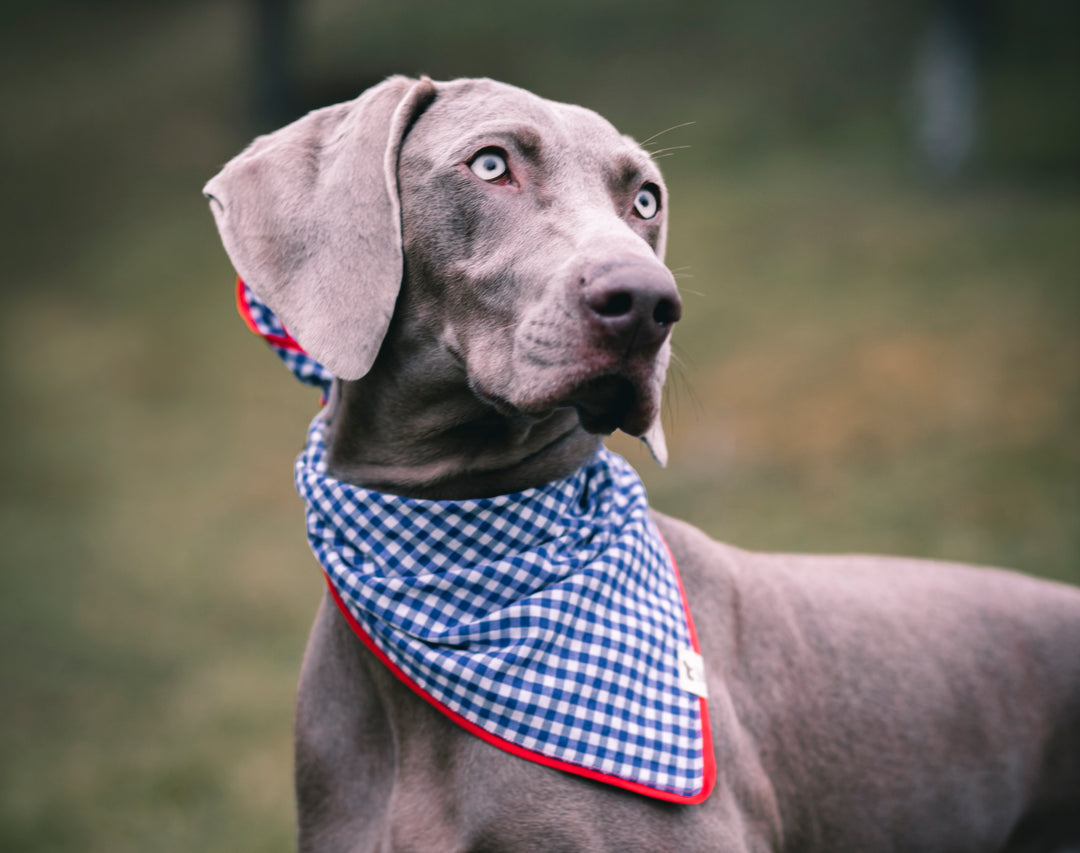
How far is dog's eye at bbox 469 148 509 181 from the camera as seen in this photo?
7.27 ft

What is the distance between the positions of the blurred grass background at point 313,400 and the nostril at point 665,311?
56.1 inches

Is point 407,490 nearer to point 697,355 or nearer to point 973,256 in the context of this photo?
point 697,355

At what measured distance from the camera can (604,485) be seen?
2.49 m

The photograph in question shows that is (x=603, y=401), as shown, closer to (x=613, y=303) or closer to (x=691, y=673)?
(x=613, y=303)

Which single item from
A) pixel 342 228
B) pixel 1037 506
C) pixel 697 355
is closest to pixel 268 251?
pixel 342 228

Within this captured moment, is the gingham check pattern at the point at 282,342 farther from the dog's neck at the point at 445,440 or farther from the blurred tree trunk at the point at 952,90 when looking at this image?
the blurred tree trunk at the point at 952,90

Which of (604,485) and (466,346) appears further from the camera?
(604,485)

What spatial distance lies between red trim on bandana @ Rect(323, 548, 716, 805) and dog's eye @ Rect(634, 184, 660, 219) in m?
0.99

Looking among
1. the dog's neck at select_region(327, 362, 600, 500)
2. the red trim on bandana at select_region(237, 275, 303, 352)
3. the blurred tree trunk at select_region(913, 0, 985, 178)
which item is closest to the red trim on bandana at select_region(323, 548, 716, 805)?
the dog's neck at select_region(327, 362, 600, 500)

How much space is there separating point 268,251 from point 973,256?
10155 millimetres

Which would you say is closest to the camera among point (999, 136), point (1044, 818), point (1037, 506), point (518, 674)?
point (518, 674)

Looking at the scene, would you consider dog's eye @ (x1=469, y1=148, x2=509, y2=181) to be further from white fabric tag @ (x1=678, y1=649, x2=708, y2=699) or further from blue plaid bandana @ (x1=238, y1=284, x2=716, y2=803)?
white fabric tag @ (x1=678, y1=649, x2=708, y2=699)

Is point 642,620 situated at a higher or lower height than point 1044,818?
higher

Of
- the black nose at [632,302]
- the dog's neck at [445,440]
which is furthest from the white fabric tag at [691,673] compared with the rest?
the black nose at [632,302]
